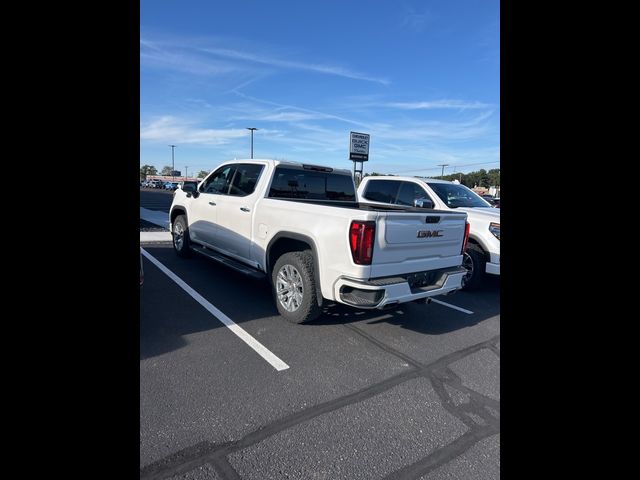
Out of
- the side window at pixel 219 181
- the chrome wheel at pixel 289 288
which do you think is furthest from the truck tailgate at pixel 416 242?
the side window at pixel 219 181

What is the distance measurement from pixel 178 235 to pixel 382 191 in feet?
15.0

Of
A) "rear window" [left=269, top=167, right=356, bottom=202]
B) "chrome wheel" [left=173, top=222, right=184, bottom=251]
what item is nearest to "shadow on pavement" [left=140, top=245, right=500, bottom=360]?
"chrome wheel" [left=173, top=222, right=184, bottom=251]

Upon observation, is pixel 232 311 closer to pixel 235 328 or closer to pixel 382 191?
pixel 235 328

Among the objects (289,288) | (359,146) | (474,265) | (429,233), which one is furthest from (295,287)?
(359,146)

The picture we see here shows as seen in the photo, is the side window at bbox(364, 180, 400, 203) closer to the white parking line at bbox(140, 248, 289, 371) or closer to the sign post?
the white parking line at bbox(140, 248, 289, 371)

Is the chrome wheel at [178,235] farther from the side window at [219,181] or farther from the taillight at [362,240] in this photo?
the taillight at [362,240]

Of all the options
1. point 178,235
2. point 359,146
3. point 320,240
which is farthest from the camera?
point 359,146

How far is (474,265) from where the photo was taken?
6.51 m

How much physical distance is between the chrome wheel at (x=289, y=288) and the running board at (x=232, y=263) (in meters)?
0.45

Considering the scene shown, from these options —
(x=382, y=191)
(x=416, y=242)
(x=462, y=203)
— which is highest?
(x=382, y=191)

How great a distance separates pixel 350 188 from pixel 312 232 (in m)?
2.56

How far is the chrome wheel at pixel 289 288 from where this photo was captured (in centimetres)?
443
